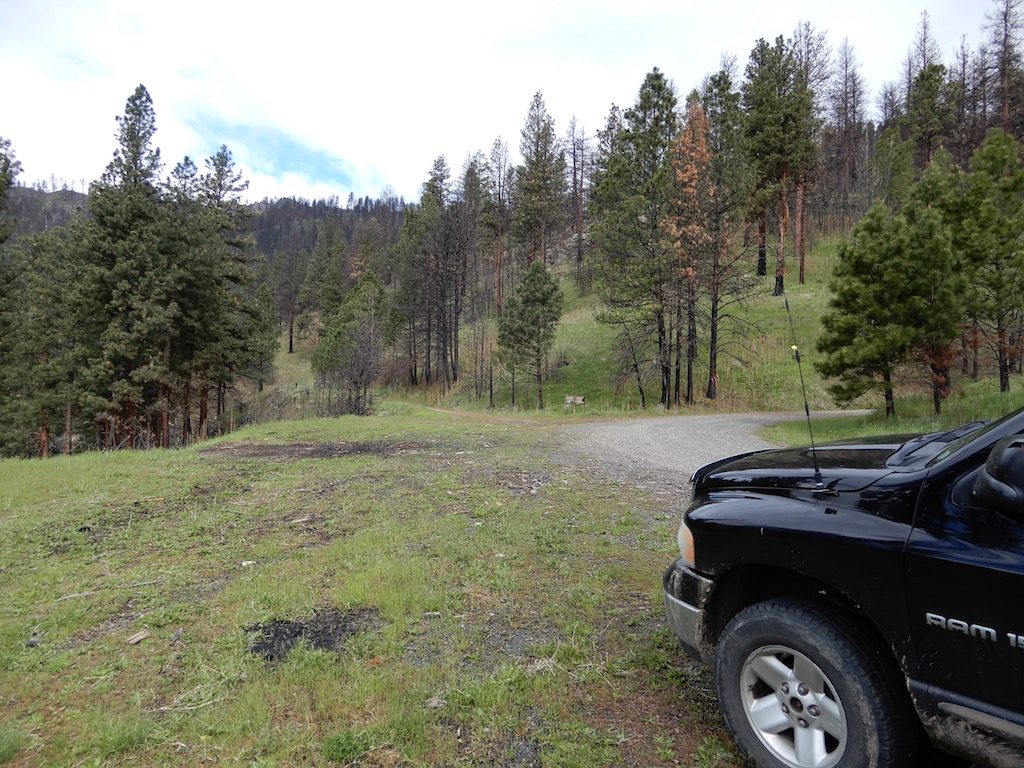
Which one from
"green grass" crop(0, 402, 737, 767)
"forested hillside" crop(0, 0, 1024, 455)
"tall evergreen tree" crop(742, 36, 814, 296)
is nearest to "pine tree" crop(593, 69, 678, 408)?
"forested hillside" crop(0, 0, 1024, 455)

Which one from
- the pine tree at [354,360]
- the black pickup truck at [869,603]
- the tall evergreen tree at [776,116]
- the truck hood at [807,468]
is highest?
the tall evergreen tree at [776,116]

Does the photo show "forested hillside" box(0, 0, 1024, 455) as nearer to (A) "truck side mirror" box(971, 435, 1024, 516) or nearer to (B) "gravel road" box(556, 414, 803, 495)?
(B) "gravel road" box(556, 414, 803, 495)

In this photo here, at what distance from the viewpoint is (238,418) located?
3594cm

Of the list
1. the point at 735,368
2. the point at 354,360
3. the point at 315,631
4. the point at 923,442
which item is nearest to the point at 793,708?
the point at 923,442

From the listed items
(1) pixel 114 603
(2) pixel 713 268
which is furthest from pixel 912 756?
(2) pixel 713 268

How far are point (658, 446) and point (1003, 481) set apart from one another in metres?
10.1

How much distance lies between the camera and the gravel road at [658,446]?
8.66 m

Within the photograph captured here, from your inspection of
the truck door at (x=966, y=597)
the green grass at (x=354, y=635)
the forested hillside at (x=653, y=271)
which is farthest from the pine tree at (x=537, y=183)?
the truck door at (x=966, y=597)

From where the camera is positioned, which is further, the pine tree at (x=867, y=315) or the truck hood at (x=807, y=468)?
the pine tree at (x=867, y=315)

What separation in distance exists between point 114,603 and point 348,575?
177cm

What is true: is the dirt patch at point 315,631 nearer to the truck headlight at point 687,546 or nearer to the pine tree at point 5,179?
the truck headlight at point 687,546

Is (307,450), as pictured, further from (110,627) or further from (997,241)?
(997,241)

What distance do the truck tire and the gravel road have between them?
5204 mm

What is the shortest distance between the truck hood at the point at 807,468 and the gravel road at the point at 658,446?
4521 millimetres
